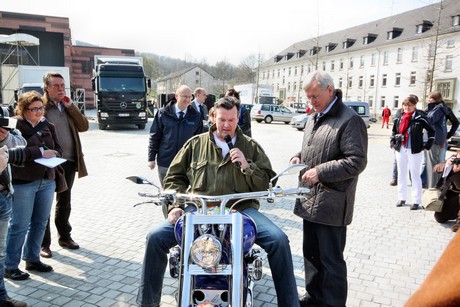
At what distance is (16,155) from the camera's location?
3262 mm

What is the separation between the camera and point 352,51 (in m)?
57.7

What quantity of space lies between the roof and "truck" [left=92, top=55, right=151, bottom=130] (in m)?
27.6

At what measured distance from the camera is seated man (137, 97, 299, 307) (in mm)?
2795

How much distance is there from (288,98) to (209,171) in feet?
231

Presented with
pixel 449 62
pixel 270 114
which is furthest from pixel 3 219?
pixel 449 62

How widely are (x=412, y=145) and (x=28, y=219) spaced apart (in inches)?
241

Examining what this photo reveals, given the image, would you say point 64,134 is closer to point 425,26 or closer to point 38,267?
point 38,267

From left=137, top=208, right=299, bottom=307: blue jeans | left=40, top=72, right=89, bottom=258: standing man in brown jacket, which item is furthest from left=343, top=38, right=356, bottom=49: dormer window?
left=137, top=208, right=299, bottom=307: blue jeans

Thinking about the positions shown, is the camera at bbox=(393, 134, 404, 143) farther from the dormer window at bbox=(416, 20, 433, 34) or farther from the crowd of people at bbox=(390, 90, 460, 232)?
the dormer window at bbox=(416, 20, 433, 34)

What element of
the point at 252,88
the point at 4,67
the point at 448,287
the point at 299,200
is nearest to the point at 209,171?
the point at 299,200

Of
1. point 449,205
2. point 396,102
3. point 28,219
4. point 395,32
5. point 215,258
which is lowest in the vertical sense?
point 449,205

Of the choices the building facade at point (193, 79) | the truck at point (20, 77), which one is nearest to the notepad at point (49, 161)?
the truck at point (20, 77)

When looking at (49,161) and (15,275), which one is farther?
(15,275)

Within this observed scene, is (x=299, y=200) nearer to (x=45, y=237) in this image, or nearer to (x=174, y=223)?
(x=174, y=223)
